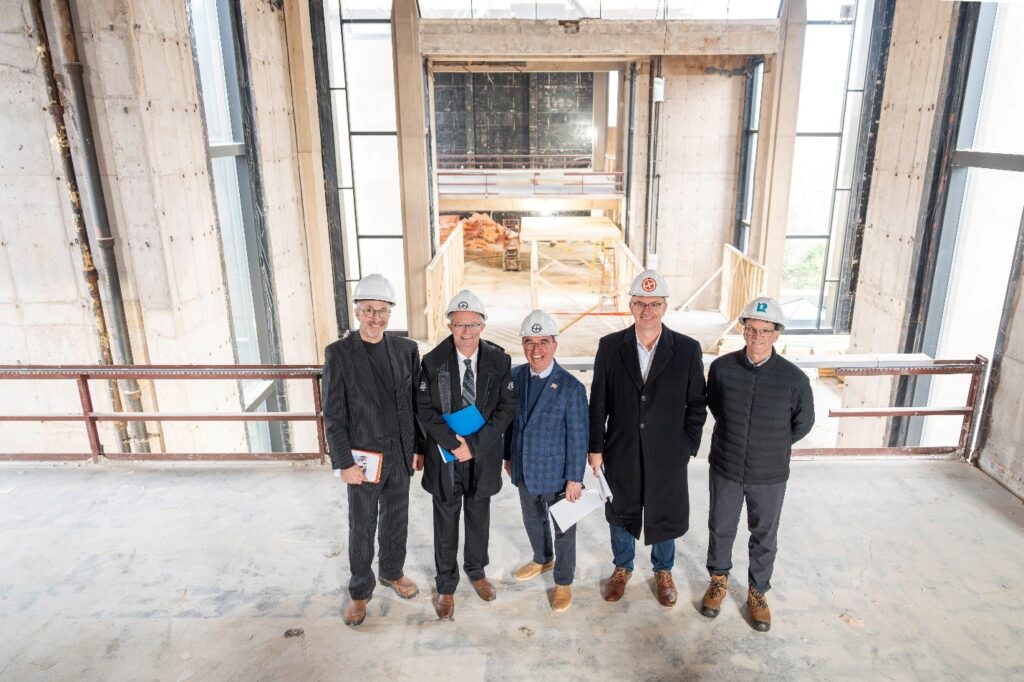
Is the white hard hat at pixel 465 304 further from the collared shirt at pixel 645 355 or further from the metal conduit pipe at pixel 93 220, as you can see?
the metal conduit pipe at pixel 93 220

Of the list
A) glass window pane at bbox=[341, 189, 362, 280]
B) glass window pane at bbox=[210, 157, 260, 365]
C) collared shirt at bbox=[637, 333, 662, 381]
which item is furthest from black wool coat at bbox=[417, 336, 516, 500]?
glass window pane at bbox=[341, 189, 362, 280]

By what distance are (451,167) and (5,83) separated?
24581 millimetres

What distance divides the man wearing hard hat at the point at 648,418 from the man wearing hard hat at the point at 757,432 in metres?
0.17

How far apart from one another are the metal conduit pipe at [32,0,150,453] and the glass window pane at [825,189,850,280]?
15.7 metres

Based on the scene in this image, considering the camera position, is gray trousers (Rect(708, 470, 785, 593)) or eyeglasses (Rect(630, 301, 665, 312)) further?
gray trousers (Rect(708, 470, 785, 593))

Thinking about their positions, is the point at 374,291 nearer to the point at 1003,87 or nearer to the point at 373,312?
the point at 373,312

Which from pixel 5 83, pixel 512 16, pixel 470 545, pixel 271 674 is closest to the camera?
pixel 271 674

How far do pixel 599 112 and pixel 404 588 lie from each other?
2789cm

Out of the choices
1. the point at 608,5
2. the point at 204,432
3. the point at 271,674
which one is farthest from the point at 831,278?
the point at 271,674

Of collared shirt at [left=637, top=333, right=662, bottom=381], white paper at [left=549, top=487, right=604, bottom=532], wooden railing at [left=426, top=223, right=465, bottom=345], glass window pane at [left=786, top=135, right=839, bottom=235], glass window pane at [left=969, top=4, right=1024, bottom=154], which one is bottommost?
wooden railing at [left=426, top=223, right=465, bottom=345]

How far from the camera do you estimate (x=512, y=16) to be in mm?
14398

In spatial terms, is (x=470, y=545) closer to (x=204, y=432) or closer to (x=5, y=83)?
(x=204, y=432)

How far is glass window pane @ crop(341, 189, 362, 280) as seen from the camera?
14234mm

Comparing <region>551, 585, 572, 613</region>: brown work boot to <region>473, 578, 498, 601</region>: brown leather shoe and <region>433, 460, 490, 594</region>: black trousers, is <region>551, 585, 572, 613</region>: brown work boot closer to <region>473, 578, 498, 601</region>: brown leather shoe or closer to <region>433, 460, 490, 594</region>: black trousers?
<region>473, 578, 498, 601</region>: brown leather shoe
